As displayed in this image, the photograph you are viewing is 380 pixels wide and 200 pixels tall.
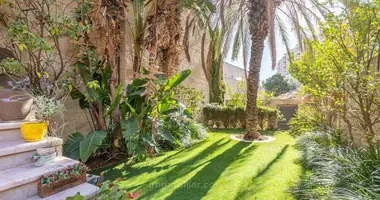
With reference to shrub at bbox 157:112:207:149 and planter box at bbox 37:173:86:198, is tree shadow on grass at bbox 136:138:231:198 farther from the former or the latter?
planter box at bbox 37:173:86:198

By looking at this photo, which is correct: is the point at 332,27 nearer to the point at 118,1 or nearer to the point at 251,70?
the point at 251,70

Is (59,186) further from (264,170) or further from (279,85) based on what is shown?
(279,85)

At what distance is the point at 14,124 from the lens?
3191mm

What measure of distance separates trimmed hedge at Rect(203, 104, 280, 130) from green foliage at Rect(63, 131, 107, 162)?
8.43 metres

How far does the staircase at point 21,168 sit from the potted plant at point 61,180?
2.4 inches

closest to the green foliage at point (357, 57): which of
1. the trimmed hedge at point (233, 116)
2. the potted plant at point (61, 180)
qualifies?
the potted plant at point (61, 180)

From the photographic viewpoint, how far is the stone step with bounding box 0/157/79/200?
2324 millimetres

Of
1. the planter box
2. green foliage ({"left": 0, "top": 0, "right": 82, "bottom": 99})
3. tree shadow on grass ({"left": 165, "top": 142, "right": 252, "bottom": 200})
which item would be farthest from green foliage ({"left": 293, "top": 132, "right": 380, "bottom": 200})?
green foliage ({"left": 0, "top": 0, "right": 82, "bottom": 99})

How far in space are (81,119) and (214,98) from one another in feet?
30.0

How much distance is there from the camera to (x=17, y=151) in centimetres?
281

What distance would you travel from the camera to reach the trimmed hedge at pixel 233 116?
11.4 metres

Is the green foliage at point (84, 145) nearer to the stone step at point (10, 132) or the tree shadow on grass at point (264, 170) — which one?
the stone step at point (10, 132)

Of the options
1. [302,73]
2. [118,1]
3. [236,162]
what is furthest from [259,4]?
[236,162]

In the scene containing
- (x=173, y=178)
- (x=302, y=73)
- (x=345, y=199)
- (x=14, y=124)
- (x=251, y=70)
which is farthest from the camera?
(x=251, y=70)
